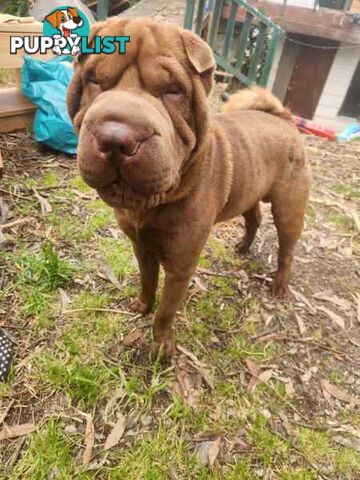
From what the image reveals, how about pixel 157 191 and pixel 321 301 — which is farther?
pixel 321 301

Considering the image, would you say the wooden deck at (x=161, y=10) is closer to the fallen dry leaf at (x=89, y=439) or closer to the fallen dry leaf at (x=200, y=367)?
the fallen dry leaf at (x=200, y=367)

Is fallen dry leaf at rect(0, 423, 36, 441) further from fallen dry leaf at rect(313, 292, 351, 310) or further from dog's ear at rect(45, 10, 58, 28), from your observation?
dog's ear at rect(45, 10, 58, 28)

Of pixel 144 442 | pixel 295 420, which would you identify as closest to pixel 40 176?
pixel 144 442

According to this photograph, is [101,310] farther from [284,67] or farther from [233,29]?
[284,67]

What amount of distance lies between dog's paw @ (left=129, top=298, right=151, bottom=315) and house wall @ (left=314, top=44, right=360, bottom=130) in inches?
340

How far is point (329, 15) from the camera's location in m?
7.95

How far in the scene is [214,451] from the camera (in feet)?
6.31

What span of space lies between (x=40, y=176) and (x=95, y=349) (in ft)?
6.40

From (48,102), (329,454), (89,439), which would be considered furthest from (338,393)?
(48,102)

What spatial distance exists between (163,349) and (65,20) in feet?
9.77

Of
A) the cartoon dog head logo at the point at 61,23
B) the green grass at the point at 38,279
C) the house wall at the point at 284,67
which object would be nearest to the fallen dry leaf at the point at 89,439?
the green grass at the point at 38,279

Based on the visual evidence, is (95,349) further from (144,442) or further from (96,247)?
(96,247)

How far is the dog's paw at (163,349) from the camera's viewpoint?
221 centimetres

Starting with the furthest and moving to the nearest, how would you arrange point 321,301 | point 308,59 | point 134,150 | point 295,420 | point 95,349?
point 308,59, point 321,301, point 95,349, point 295,420, point 134,150
